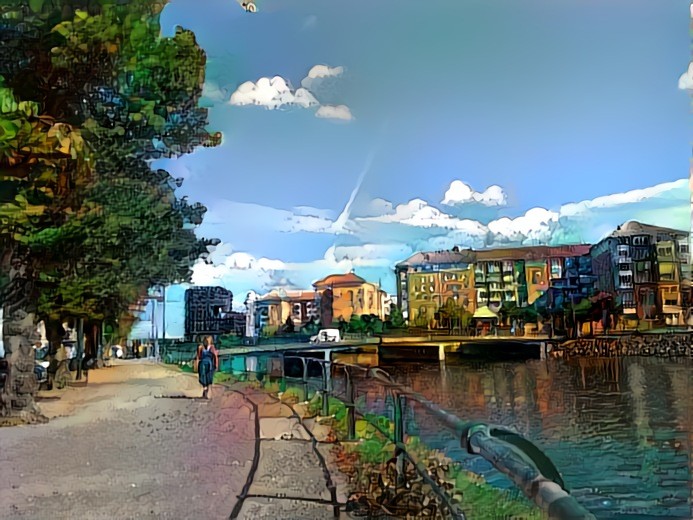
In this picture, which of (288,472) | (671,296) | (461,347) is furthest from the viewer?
(288,472)

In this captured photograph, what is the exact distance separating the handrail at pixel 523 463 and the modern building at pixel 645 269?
0.91 m

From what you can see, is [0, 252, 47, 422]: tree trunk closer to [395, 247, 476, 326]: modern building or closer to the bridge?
the bridge

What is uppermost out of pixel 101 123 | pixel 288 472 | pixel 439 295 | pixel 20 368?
pixel 101 123

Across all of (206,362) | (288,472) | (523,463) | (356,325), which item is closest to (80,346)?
(206,362)

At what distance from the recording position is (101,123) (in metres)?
2.48

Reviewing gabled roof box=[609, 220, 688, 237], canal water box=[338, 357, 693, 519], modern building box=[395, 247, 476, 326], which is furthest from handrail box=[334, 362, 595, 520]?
gabled roof box=[609, 220, 688, 237]

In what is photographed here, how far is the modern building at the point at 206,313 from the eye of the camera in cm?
221

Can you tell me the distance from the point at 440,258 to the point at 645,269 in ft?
2.02

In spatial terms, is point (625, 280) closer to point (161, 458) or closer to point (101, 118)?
point (161, 458)

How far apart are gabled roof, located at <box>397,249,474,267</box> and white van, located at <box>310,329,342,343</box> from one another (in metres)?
0.34

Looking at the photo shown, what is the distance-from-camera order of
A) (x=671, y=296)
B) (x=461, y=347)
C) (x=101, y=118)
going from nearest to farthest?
(x=671, y=296) → (x=461, y=347) → (x=101, y=118)

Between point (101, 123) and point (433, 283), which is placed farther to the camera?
point (101, 123)

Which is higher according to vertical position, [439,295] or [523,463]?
[439,295]

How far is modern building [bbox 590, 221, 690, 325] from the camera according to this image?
1.96m
